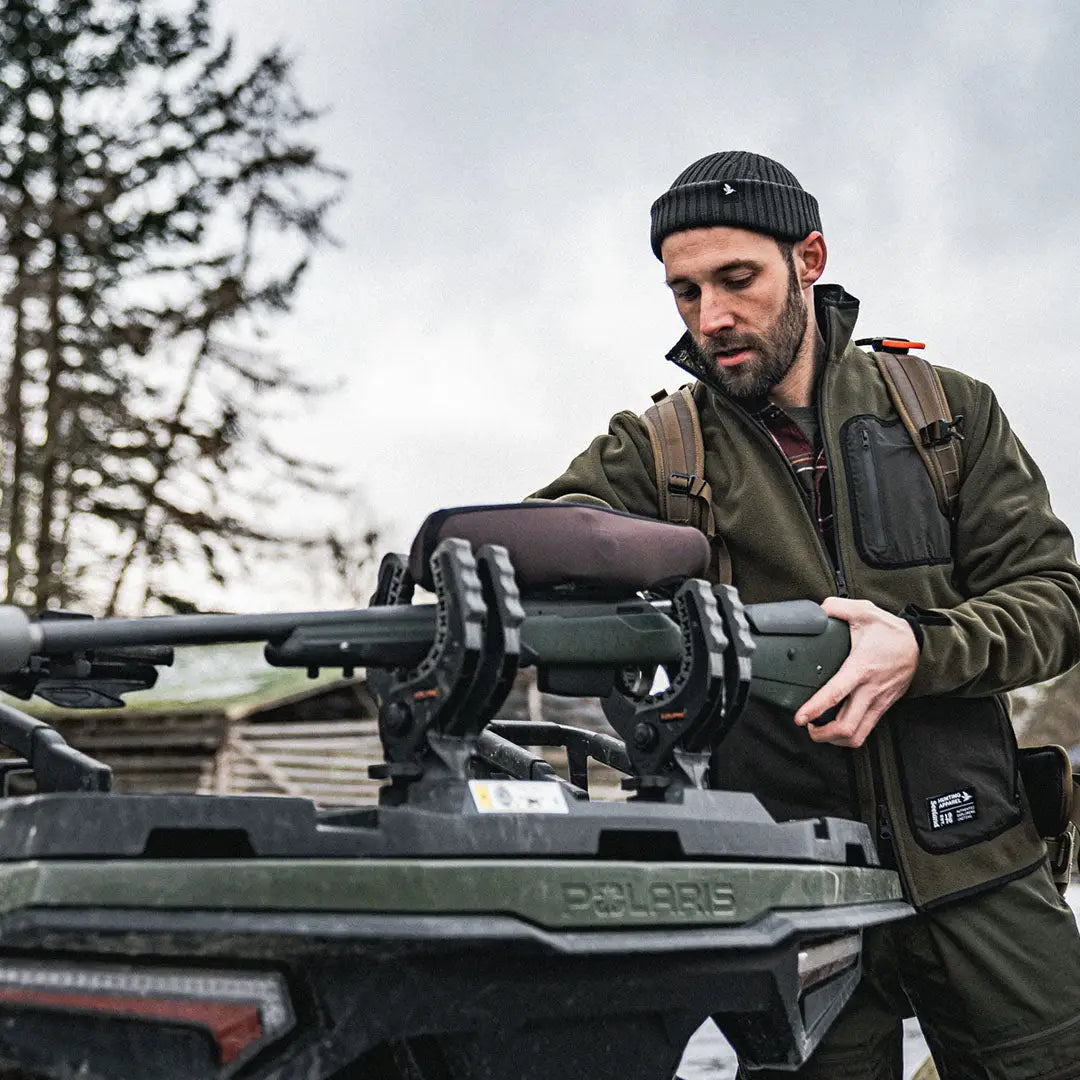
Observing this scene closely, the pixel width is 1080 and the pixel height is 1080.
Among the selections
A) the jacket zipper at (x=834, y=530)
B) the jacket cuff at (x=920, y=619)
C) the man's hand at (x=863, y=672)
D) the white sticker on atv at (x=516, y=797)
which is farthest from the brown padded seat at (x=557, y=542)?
the jacket zipper at (x=834, y=530)

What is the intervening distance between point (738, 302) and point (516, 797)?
5.25 ft

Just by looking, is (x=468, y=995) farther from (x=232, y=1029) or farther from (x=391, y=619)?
(x=391, y=619)

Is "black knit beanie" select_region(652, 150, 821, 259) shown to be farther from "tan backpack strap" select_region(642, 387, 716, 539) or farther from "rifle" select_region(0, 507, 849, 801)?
"rifle" select_region(0, 507, 849, 801)

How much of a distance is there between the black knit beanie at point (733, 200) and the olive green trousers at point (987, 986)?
1410 mm

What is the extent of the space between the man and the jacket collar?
0.03ft

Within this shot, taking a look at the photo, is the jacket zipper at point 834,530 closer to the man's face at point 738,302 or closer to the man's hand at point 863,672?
the man's face at point 738,302

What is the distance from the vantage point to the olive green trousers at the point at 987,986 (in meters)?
2.93

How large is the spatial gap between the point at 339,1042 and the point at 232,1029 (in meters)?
0.12

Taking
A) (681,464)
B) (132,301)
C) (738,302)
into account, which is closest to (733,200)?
(738,302)

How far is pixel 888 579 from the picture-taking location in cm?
299

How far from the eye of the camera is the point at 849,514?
9.95 ft

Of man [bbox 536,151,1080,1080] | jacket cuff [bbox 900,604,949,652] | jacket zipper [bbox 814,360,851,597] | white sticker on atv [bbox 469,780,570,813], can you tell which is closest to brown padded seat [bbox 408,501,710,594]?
white sticker on atv [bbox 469,780,570,813]

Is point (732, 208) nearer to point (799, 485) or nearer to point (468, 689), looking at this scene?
point (799, 485)

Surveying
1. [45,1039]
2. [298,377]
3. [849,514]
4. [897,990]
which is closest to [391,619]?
[45,1039]
